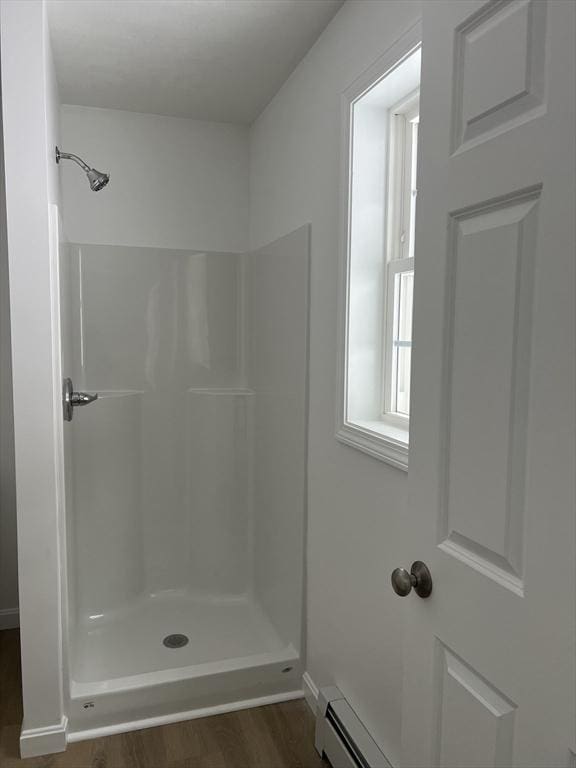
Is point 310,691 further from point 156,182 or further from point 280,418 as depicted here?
point 156,182

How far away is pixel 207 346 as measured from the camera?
2.95m

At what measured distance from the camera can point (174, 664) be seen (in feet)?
7.89

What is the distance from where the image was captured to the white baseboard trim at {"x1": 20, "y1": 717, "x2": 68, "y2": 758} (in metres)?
1.93

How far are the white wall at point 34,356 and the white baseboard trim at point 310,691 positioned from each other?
0.85 m

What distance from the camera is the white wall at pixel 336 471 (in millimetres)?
1634

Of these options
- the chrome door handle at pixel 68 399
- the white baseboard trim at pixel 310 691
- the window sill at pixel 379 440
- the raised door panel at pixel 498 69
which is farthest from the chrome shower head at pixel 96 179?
the white baseboard trim at pixel 310 691

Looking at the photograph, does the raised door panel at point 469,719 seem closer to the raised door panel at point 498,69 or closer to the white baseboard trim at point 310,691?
the raised door panel at point 498,69

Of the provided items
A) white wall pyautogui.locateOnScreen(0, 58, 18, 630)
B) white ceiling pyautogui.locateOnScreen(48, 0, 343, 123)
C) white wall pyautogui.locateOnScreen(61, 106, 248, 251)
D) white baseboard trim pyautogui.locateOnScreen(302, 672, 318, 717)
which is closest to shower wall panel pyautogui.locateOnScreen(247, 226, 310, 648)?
white baseboard trim pyautogui.locateOnScreen(302, 672, 318, 717)

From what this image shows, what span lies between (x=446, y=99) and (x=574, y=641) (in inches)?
30.9

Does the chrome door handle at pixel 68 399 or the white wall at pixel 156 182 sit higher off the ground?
the white wall at pixel 156 182

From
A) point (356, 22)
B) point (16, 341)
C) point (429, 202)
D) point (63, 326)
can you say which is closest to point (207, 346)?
point (63, 326)

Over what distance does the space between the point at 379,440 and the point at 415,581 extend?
636mm

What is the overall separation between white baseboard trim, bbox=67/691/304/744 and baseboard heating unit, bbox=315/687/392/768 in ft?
1.11

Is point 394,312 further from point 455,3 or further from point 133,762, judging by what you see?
point 133,762
